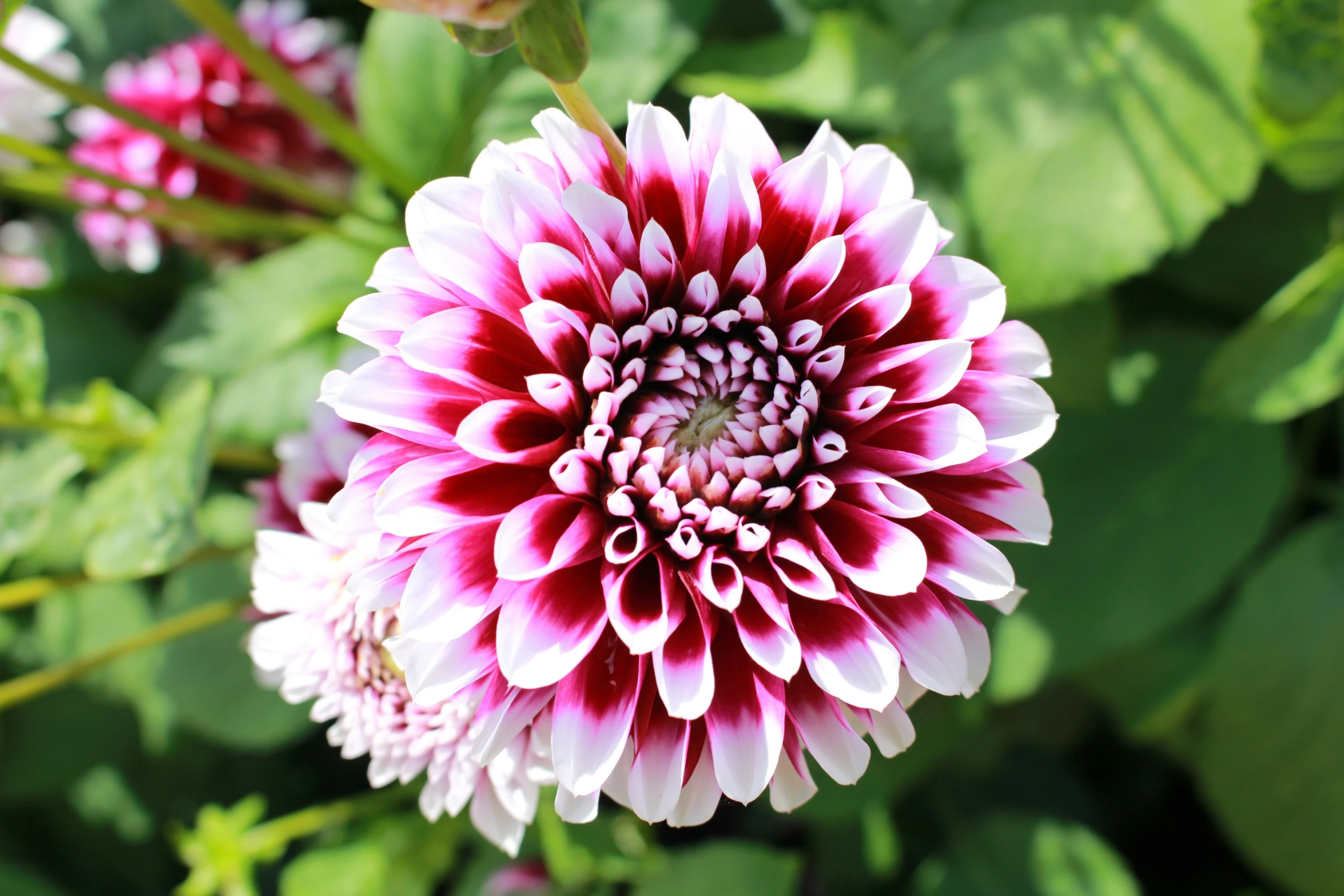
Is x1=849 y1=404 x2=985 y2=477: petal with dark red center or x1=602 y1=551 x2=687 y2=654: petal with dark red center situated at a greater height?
x1=849 y1=404 x2=985 y2=477: petal with dark red center

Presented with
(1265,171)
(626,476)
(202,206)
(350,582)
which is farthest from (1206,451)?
(202,206)

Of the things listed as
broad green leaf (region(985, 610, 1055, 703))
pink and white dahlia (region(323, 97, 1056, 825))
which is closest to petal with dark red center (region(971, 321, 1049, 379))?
pink and white dahlia (region(323, 97, 1056, 825))

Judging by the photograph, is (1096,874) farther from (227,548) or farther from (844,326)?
(227,548)

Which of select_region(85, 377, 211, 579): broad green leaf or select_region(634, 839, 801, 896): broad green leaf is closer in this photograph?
select_region(85, 377, 211, 579): broad green leaf

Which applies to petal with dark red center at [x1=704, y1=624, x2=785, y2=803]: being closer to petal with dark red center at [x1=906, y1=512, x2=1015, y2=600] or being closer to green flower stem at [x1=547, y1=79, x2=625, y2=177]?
petal with dark red center at [x1=906, y1=512, x2=1015, y2=600]

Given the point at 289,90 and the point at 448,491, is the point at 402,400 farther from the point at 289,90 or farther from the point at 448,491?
the point at 289,90

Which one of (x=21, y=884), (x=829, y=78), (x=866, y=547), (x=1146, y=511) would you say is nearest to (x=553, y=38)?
(x=866, y=547)

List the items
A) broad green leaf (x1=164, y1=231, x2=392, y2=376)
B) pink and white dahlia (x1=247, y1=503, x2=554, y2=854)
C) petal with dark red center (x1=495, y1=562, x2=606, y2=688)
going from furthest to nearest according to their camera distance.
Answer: broad green leaf (x1=164, y1=231, x2=392, y2=376)
pink and white dahlia (x1=247, y1=503, x2=554, y2=854)
petal with dark red center (x1=495, y1=562, x2=606, y2=688)
